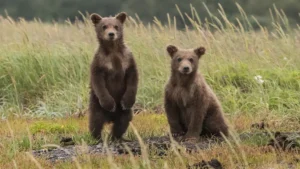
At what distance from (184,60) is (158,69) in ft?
13.6

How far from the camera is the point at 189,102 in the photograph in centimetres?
730

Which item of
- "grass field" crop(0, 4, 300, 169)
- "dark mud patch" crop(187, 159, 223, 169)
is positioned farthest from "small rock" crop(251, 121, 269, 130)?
"dark mud patch" crop(187, 159, 223, 169)

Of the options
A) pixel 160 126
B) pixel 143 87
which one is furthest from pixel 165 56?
pixel 160 126

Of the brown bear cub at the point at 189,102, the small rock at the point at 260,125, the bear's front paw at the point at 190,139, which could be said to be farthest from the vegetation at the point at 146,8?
the bear's front paw at the point at 190,139

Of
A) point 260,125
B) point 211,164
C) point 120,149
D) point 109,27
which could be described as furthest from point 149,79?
point 211,164

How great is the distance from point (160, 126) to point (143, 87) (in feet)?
7.29

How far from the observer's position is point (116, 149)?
681cm

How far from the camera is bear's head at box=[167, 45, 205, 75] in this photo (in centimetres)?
722

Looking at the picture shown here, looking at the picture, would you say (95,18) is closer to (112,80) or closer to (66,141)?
(112,80)

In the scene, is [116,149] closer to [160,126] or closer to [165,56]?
[160,126]

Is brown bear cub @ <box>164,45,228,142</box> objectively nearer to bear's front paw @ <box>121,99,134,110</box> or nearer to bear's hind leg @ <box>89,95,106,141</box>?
bear's front paw @ <box>121,99,134,110</box>

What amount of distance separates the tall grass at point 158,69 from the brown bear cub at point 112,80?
8.39ft

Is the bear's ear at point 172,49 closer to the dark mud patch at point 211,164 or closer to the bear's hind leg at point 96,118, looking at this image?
the bear's hind leg at point 96,118

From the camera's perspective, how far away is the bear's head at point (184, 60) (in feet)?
23.7
